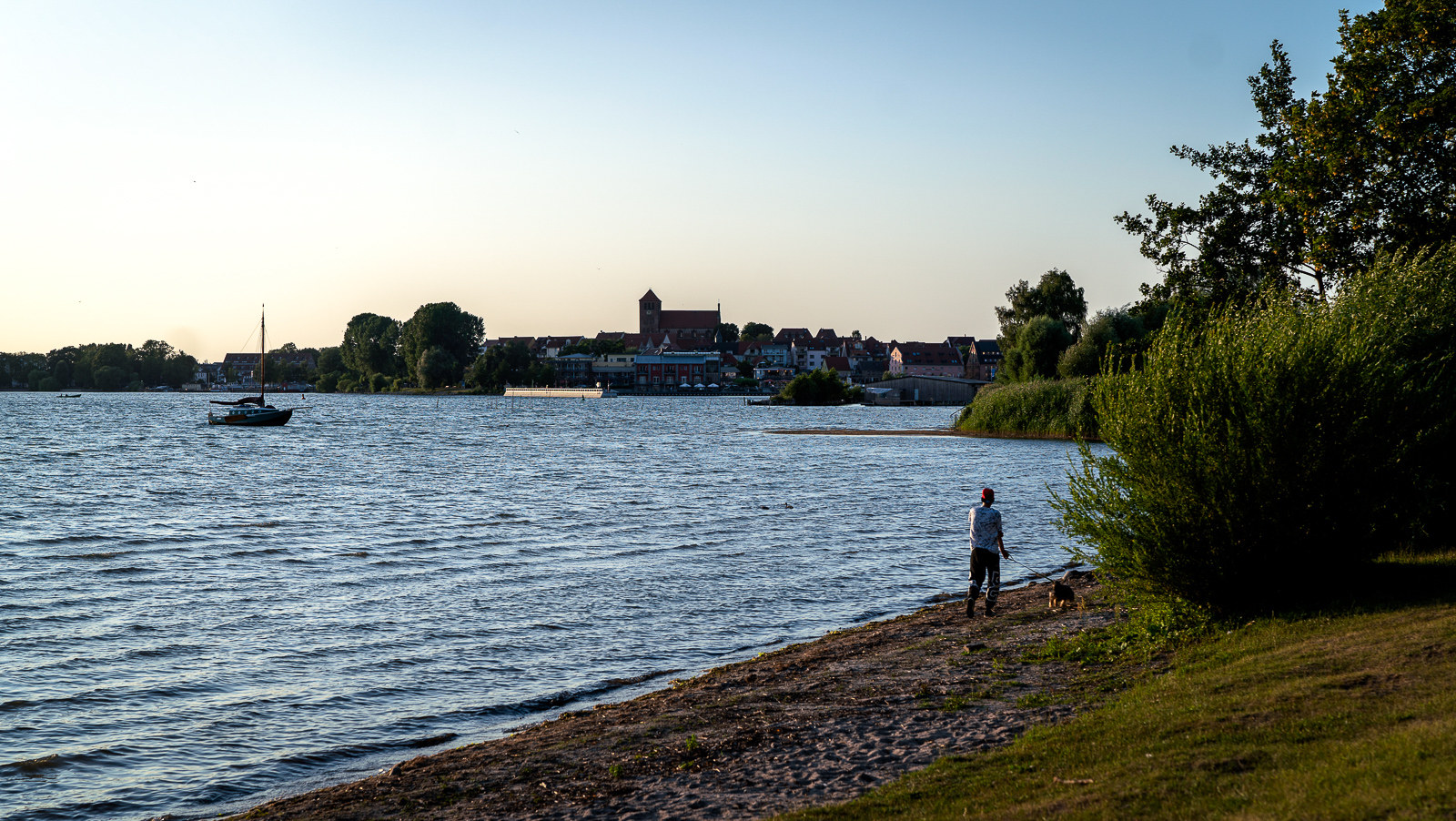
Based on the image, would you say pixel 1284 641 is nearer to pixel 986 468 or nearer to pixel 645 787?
pixel 645 787

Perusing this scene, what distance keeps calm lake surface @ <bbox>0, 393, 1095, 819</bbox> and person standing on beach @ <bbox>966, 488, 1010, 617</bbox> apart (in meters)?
2.88

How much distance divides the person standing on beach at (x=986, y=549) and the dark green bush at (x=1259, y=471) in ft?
7.00

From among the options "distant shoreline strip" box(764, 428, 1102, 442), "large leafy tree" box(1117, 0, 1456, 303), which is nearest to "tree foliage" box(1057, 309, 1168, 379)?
"distant shoreline strip" box(764, 428, 1102, 442)

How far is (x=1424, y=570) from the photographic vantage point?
16406 mm

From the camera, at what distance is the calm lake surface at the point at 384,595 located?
14336mm

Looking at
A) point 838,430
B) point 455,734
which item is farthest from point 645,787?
point 838,430

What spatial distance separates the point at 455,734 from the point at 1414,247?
27.6 m

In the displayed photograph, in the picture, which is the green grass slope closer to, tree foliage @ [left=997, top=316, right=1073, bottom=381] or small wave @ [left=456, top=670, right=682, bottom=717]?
small wave @ [left=456, top=670, right=682, bottom=717]

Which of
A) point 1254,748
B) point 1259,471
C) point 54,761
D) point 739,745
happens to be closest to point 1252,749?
point 1254,748

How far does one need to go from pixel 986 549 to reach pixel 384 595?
1345cm

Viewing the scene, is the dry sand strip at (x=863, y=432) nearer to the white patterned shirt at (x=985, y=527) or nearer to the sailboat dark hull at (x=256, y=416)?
the sailboat dark hull at (x=256, y=416)

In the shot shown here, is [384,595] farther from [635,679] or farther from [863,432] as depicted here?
[863,432]

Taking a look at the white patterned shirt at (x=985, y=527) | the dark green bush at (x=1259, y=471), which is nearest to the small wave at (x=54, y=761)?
the white patterned shirt at (x=985, y=527)

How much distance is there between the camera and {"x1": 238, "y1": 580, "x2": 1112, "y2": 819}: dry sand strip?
10641 mm
